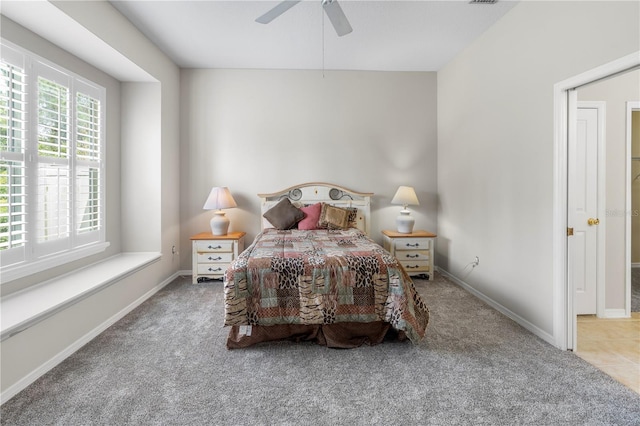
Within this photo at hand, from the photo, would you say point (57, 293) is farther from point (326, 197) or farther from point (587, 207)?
point (587, 207)

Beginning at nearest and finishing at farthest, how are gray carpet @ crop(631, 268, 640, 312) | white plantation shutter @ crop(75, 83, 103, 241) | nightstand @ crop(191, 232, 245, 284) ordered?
white plantation shutter @ crop(75, 83, 103, 241)
gray carpet @ crop(631, 268, 640, 312)
nightstand @ crop(191, 232, 245, 284)

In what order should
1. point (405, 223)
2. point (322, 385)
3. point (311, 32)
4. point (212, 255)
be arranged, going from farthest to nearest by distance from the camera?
point (405, 223) → point (212, 255) → point (311, 32) → point (322, 385)

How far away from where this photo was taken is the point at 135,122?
379cm

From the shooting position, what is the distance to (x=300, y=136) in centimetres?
455

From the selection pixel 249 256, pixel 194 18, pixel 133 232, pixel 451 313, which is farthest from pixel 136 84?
pixel 451 313

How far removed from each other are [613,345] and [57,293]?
448 centimetres

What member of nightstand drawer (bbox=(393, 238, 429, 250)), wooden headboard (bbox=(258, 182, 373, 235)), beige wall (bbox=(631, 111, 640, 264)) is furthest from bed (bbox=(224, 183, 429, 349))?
beige wall (bbox=(631, 111, 640, 264))

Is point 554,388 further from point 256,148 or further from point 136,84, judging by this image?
point 136,84

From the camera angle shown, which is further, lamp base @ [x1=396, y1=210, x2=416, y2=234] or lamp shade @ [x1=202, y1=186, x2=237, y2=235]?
lamp base @ [x1=396, y1=210, x2=416, y2=234]

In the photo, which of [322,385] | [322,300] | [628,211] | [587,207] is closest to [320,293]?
[322,300]

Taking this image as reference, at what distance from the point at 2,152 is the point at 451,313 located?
4083mm

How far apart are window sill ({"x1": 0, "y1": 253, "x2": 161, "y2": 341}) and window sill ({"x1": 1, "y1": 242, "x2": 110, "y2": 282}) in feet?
0.43

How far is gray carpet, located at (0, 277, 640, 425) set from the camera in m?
Answer: 1.68

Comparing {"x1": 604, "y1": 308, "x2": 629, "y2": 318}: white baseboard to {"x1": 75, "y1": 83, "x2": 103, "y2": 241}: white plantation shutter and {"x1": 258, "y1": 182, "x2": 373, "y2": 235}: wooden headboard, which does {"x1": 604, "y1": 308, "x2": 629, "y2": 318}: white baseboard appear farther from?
{"x1": 75, "y1": 83, "x2": 103, "y2": 241}: white plantation shutter
